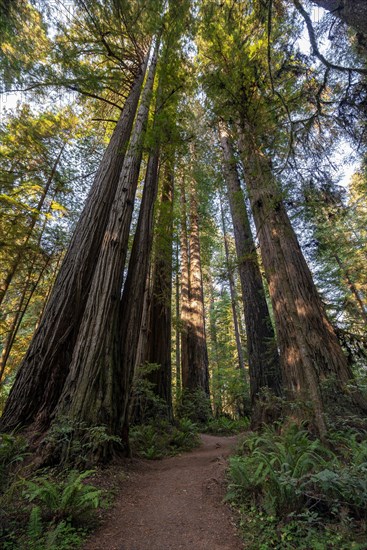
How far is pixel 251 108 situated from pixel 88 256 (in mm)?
4019

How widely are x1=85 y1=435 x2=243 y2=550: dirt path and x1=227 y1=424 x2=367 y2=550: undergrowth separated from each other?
0.22m

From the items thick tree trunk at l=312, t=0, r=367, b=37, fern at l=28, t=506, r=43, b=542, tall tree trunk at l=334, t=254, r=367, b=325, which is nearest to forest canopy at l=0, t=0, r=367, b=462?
thick tree trunk at l=312, t=0, r=367, b=37

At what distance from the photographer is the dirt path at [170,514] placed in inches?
77.1

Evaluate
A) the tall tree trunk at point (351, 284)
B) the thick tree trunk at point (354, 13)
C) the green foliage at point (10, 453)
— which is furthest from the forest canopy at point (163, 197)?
the tall tree trunk at point (351, 284)

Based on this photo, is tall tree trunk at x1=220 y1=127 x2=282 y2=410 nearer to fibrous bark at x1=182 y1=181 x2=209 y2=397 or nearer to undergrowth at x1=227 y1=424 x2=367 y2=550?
fibrous bark at x1=182 y1=181 x2=209 y2=397

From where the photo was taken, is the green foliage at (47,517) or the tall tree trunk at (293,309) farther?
the tall tree trunk at (293,309)

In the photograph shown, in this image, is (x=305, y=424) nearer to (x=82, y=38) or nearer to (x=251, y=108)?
(x=251, y=108)

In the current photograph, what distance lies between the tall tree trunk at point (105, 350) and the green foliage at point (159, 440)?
4.36 feet

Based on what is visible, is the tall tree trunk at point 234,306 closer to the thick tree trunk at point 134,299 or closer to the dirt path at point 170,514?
the thick tree trunk at point 134,299

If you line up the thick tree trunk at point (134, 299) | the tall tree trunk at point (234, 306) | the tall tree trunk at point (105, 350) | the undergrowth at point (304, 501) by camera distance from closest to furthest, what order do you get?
the undergrowth at point (304, 501) < the tall tree trunk at point (105, 350) < the thick tree trunk at point (134, 299) < the tall tree trunk at point (234, 306)

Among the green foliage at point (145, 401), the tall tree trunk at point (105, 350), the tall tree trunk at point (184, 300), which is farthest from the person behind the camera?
the tall tree trunk at point (184, 300)

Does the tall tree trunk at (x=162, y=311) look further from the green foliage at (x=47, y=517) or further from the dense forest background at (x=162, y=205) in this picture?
the green foliage at (x=47, y=517)

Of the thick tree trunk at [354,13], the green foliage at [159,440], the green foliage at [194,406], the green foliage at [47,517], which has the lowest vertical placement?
the green foliage at [47,517]

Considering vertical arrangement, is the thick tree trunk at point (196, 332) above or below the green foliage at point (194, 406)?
above
